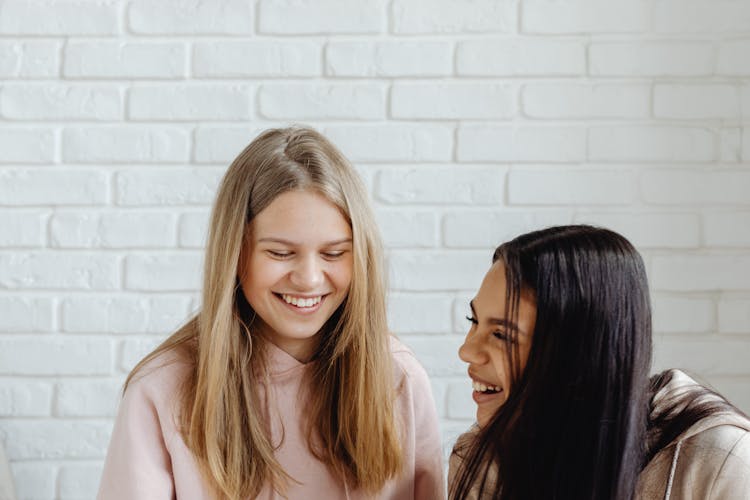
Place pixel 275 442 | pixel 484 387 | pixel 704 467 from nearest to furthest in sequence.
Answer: pixel 704 467 → pixel 484 387 → pixel 275 442

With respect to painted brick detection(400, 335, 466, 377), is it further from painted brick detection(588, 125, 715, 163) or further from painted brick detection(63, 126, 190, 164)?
painted brick detection(63, 126, 190, 164)

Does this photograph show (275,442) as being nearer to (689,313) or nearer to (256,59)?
(256,59)

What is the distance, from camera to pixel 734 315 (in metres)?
1.92

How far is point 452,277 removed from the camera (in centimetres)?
190

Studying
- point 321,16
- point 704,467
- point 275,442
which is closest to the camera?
point 704,467

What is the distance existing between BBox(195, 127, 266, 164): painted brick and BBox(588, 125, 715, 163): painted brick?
65cm

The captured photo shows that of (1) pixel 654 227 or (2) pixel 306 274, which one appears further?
(1) pixel 654 227

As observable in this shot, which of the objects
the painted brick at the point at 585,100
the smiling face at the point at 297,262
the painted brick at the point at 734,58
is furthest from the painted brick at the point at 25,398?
the painted brick at the point at 734,58

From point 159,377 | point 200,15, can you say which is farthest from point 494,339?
point 200,15

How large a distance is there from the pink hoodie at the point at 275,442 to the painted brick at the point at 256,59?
59 cm

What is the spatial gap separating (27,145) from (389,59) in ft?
2.32

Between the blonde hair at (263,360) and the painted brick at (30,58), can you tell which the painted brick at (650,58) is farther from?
the painted brick at (30,58)

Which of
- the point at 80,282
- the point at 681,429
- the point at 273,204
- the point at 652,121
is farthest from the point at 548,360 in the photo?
the point at 80,282

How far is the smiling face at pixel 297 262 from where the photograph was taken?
4.64 ft
